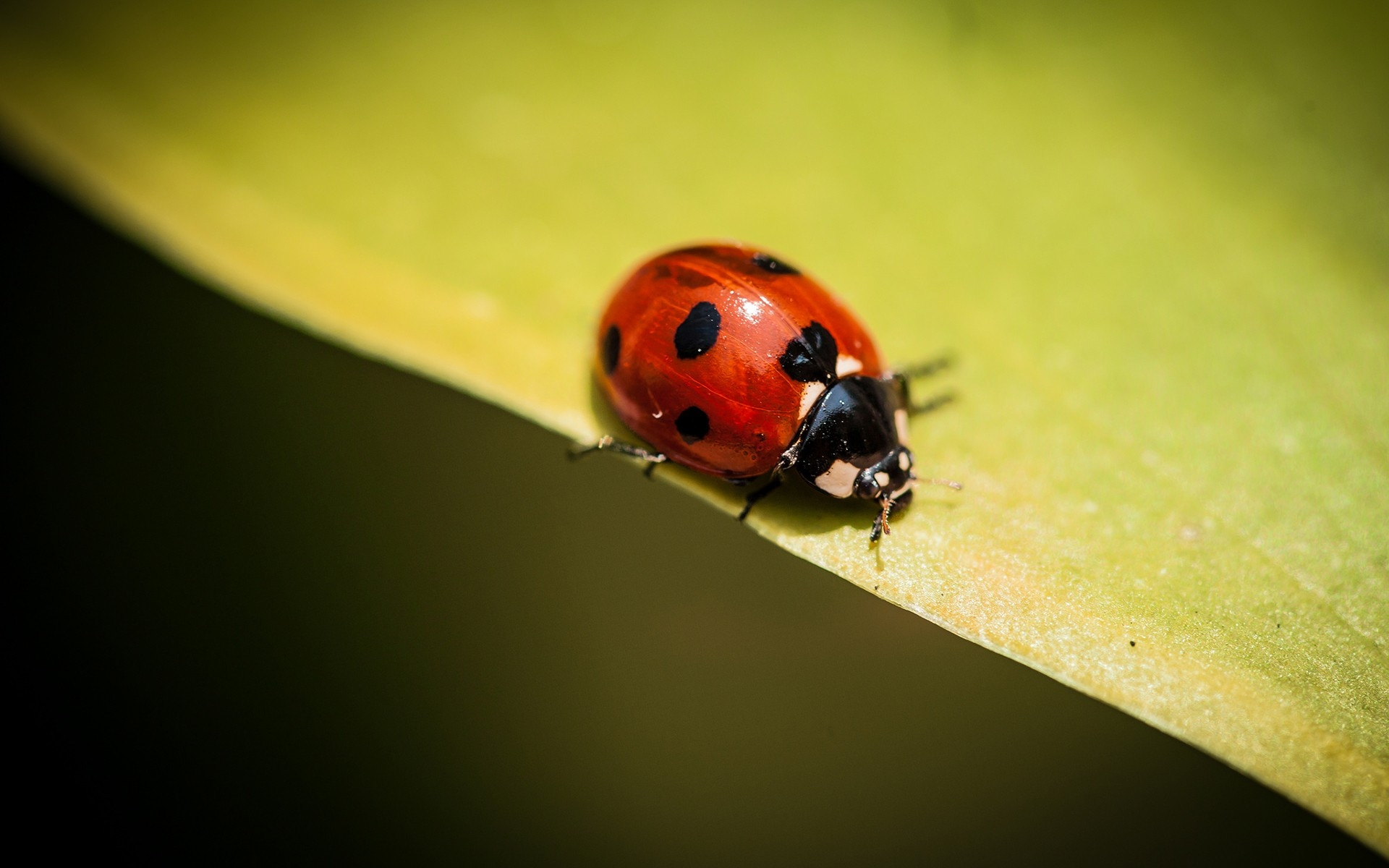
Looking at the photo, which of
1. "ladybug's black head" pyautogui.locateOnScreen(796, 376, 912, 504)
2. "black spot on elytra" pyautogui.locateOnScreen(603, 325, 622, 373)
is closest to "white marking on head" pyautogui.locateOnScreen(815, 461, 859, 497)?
"ladybug's black head" pyautogui.locateOnScreen(796, 376, 912, 504)

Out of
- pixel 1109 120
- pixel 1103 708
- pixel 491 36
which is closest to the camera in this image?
pixel 1103 708

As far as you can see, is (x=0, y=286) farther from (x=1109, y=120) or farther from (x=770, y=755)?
(x=1109, y=120)

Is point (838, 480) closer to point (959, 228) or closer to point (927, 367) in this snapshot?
point (927, 367)

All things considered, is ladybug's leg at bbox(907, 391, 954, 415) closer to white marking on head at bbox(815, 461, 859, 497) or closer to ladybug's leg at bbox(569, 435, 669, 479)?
white marking on head at bbox(815, 461, 859, 497)

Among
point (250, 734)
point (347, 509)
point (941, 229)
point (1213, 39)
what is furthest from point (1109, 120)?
point (250, 734)

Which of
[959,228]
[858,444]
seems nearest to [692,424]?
[858,444]

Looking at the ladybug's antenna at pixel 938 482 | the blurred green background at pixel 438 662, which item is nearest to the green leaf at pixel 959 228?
the ladybug's antenna at pixel 938 482

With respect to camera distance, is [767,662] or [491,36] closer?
[767,662]
